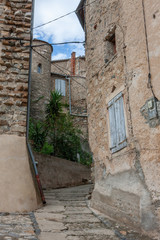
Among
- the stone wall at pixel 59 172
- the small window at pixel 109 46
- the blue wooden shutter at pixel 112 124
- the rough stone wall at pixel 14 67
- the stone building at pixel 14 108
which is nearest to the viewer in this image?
the stone building at pixel 14 108

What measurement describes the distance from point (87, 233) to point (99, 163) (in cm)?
222

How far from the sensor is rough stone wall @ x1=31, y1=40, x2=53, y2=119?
1590 centimetres

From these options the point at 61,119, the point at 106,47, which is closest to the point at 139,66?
the point at 106,47

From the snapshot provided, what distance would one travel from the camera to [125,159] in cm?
421

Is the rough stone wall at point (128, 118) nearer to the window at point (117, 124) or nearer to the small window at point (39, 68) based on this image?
the window at point (117, 124)

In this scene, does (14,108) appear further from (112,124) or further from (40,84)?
(40,84)

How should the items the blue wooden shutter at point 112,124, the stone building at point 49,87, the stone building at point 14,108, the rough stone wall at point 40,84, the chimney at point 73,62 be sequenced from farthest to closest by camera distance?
the chimney at point 73,62
the stone building at point 49,87
the rough stone wall at point 40,84
the blue wooden shutter at point 112,124
the stone building at point 14,108

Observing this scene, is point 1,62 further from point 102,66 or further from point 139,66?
point 139,66

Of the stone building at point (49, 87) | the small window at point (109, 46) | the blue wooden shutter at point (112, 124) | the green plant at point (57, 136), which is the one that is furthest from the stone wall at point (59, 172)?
the small window at point (109, 46)

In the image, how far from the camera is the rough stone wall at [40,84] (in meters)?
15.9

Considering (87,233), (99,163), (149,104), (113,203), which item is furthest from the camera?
(99,163)

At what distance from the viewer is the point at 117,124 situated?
4699mm

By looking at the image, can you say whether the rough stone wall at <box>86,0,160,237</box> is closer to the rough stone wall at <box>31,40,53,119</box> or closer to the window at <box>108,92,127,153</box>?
the window at <box>108,92,127,153</box>

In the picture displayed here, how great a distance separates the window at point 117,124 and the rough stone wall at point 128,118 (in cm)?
13
